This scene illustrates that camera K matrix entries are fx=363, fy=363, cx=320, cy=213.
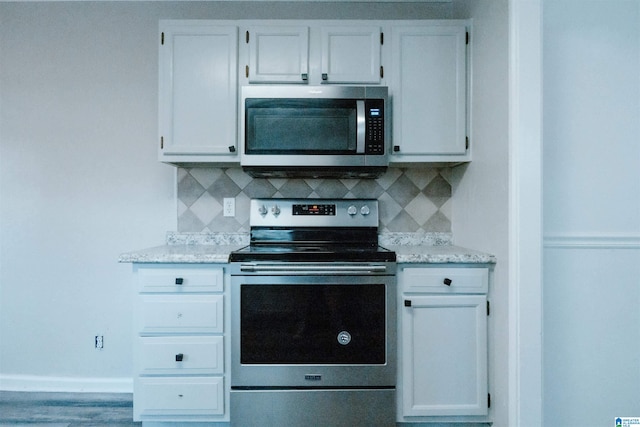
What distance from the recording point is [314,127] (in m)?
1.95

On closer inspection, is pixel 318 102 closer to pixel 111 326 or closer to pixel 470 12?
pixel 470 12

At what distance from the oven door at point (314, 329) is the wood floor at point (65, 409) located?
90 centimetres

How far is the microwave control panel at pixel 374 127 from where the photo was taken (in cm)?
192

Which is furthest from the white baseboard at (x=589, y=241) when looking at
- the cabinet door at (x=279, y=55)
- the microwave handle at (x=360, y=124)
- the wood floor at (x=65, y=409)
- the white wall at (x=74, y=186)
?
the wood floor at (x=65, y=409)

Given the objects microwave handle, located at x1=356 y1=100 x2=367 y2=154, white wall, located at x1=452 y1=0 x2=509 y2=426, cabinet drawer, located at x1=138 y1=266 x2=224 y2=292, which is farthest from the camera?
microwave handle, located at x1=356 y1=100 x2=367 y2=154

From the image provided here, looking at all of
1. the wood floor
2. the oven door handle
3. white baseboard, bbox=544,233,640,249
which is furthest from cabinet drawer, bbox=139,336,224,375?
white baseboard, bbox=544,233,640,249

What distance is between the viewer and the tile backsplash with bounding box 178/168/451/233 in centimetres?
231

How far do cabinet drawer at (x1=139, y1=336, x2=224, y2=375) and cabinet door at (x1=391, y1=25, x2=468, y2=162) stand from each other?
4.66 ft

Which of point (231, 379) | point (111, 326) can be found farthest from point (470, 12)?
point (111, 326)

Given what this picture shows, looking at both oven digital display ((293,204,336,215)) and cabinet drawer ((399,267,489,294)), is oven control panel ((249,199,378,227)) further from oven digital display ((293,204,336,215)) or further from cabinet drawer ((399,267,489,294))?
cabinet drawer ((399,267,489,294))

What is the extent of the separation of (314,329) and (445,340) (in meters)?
0.64

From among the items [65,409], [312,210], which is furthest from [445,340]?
[65,409]

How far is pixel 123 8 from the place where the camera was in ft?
7.64

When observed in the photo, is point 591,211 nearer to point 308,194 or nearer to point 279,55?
point 308,194
